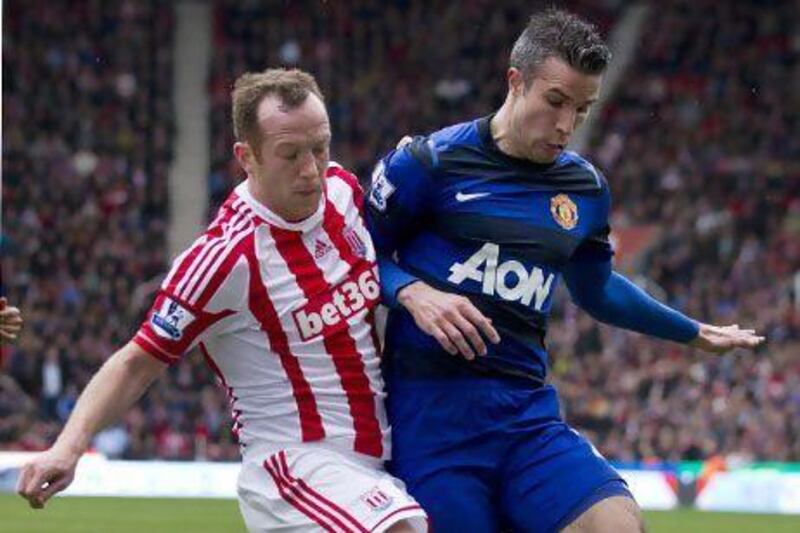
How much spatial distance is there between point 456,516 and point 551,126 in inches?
47.6

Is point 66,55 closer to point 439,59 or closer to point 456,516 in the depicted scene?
point 439,59

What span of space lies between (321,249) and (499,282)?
0.56 metres

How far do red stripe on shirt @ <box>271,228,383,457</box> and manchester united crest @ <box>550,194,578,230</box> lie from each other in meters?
0.77

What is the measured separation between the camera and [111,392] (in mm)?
5605

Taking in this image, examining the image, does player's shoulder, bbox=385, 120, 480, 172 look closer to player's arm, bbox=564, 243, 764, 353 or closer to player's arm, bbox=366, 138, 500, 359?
player's arm, bbox=366, 138, 500, 359

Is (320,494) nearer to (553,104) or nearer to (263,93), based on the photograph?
(263,93)

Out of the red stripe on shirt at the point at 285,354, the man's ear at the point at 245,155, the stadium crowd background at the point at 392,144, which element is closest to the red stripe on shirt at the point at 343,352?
the red stripe on shirt at the point at 285,354

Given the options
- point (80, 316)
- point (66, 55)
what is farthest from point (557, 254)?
point (66, 55)

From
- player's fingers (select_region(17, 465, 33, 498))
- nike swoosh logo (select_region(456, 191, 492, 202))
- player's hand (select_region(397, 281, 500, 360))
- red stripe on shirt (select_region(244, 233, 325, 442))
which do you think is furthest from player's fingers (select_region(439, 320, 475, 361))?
player's fingers (select_region(17, 465, 33, 498))

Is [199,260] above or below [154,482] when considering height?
above

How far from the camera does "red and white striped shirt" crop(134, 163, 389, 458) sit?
18.8 feet

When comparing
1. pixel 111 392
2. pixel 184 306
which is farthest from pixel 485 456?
pixel 111 392

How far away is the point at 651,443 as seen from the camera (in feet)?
70.3

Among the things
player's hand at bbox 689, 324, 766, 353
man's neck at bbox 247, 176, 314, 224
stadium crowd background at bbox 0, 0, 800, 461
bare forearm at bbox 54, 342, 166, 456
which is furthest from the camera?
stadium crowd background at bbox 0, 0, 800, 461
